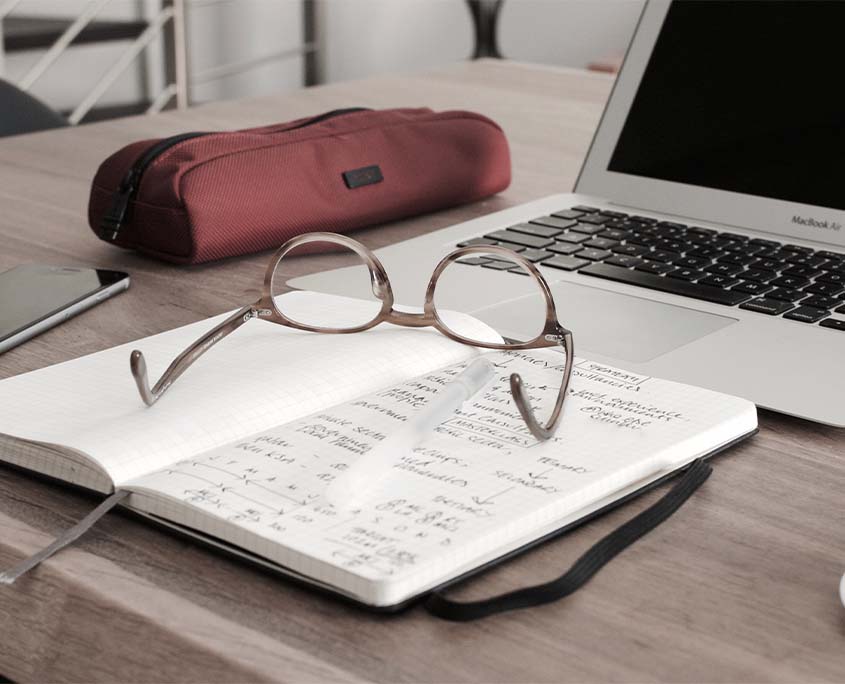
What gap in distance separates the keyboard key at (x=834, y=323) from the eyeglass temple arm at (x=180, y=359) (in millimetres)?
382

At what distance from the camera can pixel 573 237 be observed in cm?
97

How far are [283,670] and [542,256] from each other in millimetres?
562

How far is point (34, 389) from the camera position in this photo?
0.61 metres

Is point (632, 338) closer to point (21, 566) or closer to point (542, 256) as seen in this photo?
point (542, 256)

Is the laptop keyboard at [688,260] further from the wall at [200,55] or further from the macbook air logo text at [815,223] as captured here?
the wall at [200,55]

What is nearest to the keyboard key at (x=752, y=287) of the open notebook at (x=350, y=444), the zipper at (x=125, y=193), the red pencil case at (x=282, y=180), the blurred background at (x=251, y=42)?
the open notebook at (x=350, y=444)

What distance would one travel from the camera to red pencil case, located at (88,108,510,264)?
36.4 inches

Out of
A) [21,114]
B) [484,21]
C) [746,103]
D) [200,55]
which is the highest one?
[746,103]

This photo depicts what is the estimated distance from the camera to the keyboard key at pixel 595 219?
101cm

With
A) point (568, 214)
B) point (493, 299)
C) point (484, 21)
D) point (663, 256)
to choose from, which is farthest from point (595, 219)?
point (484, 21)

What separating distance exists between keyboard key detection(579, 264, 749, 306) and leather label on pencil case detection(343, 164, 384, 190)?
26 centimetres

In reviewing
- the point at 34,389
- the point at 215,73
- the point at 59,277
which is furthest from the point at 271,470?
the point at 215,73

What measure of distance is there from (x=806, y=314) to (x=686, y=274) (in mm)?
114

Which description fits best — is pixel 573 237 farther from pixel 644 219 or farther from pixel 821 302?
pixel 821 302
